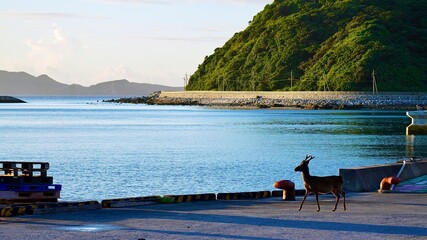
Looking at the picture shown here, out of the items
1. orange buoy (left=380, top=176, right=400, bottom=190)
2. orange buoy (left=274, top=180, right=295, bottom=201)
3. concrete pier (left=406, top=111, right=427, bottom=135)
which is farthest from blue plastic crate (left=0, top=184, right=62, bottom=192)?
concrete pier (left=406, top=111, right=427, bottom=135)

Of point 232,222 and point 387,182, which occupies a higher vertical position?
point 387,182

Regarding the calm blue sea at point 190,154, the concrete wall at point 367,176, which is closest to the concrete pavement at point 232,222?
the concrete wall at point 367,176

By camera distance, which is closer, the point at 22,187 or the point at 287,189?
the point at 22,187

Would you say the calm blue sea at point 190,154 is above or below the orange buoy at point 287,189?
below

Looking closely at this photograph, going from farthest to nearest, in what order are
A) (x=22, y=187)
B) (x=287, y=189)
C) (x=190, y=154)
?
(x=190, y=154) → (x=287, y=189) → (x=22, y=187)

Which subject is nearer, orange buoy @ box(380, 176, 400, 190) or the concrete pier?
orange buoy @ box(380, 176, 400, 190)

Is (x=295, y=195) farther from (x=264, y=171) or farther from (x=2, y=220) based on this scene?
(x=264, y=171)

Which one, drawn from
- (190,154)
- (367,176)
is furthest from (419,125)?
(367,176)

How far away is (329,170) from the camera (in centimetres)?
5341

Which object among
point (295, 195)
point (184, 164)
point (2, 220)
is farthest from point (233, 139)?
point (2, 220)

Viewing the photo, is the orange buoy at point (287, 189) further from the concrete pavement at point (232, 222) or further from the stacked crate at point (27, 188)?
the stacked crate at point (27, 188)

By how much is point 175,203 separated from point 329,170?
31208 millimetres

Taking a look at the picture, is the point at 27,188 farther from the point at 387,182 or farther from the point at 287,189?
the point at 387,182

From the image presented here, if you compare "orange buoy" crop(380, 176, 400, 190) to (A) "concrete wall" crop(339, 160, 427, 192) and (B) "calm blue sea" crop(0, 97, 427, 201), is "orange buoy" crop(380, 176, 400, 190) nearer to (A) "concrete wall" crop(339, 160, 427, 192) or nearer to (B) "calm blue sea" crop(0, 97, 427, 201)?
(A) "concrete wall" crop(339, 160, 427, 192)
